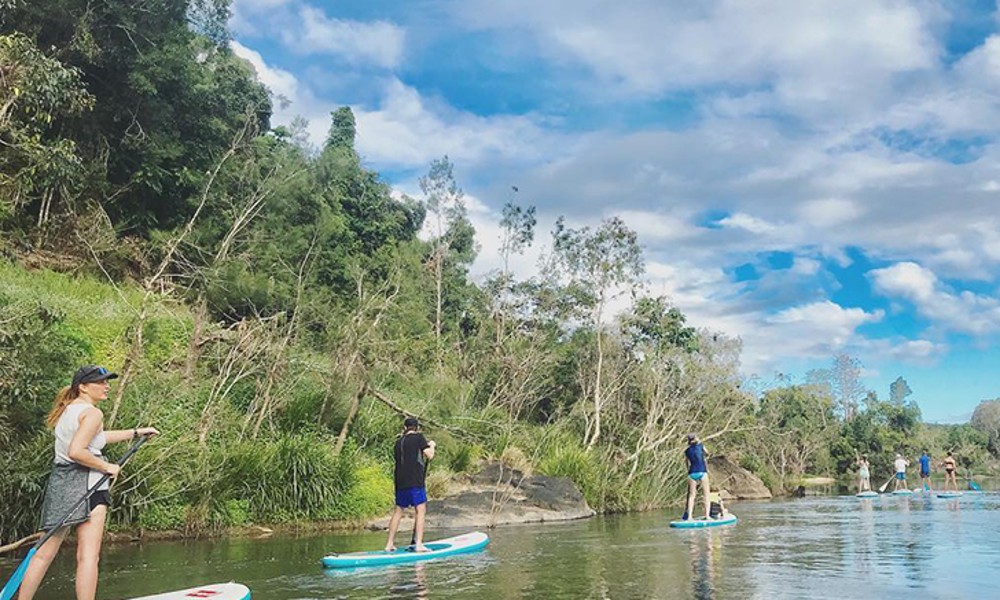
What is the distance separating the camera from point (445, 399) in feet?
72.8

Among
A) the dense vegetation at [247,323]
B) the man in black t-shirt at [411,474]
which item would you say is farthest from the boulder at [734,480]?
the man in black t-shirt at [411,474]

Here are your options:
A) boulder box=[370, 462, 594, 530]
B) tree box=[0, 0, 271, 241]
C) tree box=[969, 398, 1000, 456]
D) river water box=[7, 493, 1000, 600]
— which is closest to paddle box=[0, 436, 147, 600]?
river water box=[7, 493, 1000, 600]

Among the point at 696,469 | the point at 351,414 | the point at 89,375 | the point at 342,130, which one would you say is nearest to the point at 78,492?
the point at 89,375

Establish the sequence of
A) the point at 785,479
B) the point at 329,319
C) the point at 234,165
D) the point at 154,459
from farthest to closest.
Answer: the point at 785,479 < the point at 234,165 < the point at 329,319 < the point at 154,459

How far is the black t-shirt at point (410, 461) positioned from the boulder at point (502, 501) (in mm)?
5936

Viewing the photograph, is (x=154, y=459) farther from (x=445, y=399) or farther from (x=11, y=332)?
(x=445, y=399)

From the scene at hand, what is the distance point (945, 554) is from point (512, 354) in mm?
18404

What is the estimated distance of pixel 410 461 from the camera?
1076 cm

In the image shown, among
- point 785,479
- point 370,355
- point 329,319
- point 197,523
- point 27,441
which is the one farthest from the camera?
point 785,479

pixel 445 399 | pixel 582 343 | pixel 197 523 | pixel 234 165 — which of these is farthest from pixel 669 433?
pixel 234 165

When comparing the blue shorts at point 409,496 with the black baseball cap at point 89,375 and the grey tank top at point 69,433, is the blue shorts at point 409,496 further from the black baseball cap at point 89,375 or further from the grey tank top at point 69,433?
the black baseball cap at point 89,375

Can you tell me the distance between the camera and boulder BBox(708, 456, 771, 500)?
31.7 metres

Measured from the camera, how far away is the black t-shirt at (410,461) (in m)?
10.7

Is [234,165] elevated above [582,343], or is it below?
above
